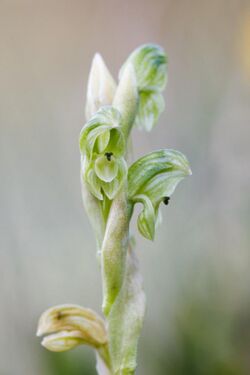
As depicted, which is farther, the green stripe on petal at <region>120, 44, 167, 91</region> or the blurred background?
the blurred background

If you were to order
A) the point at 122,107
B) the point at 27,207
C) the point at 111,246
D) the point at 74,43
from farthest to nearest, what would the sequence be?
the point at 74,43, the point at 27,207, the point at 122,107, the point at 111,246

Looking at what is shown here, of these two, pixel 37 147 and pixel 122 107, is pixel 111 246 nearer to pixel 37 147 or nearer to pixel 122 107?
pixel 122 107

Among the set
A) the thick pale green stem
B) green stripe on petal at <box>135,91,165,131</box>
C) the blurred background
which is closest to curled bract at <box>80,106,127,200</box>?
the thick pale green stem

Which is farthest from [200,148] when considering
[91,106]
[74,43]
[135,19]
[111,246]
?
[111,246]

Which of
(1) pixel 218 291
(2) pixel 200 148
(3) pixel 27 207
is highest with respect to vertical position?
(2) pixel 200 148

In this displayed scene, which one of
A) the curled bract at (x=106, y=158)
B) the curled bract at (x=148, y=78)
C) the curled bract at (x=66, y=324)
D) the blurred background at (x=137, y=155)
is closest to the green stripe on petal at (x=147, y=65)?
the curled bract at (x=148, y=78)

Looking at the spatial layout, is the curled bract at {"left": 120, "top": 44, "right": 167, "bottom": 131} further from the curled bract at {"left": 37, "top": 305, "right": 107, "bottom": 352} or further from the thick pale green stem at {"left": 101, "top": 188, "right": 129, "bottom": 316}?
the curled bract at {"left": 37, "top": 305, "right": 107, "bottom": 352}

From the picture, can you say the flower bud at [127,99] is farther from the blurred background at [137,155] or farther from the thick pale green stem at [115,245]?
the blurred background at [137,155]

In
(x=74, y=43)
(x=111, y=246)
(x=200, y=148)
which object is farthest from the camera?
(x=74, y=43)
